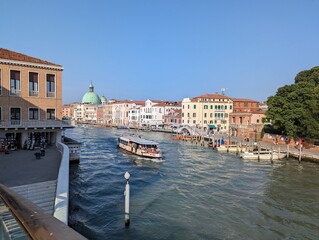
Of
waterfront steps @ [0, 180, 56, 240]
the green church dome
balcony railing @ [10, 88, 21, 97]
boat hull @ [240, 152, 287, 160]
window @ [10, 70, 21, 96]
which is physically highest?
the green church dome

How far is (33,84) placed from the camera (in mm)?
22375

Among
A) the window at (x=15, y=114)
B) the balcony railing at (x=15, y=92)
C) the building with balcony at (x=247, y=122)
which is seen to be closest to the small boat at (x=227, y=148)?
the building with balcony at (x=247, y=122)

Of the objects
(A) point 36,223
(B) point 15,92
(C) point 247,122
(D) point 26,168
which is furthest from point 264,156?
(A) point 36,223

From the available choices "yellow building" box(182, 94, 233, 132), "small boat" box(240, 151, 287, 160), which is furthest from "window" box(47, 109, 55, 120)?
"yellow building" box(182, 94, 233, 132)

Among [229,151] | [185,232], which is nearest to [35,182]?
[185,232]

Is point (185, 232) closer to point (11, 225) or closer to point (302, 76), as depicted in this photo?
point (11, 225)

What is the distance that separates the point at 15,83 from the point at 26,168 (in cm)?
1054

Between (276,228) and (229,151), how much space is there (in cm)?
2453

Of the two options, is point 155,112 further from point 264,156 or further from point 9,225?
point 9,225

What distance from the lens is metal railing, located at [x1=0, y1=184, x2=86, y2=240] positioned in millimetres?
1683

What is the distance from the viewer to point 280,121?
34.9m

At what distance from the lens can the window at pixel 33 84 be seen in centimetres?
2220

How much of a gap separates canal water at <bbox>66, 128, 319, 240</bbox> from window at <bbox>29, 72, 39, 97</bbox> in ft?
23.1

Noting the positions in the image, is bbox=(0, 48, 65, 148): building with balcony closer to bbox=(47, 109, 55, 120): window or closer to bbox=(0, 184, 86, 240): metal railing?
bbox=(47, 109, 55, 120): window
